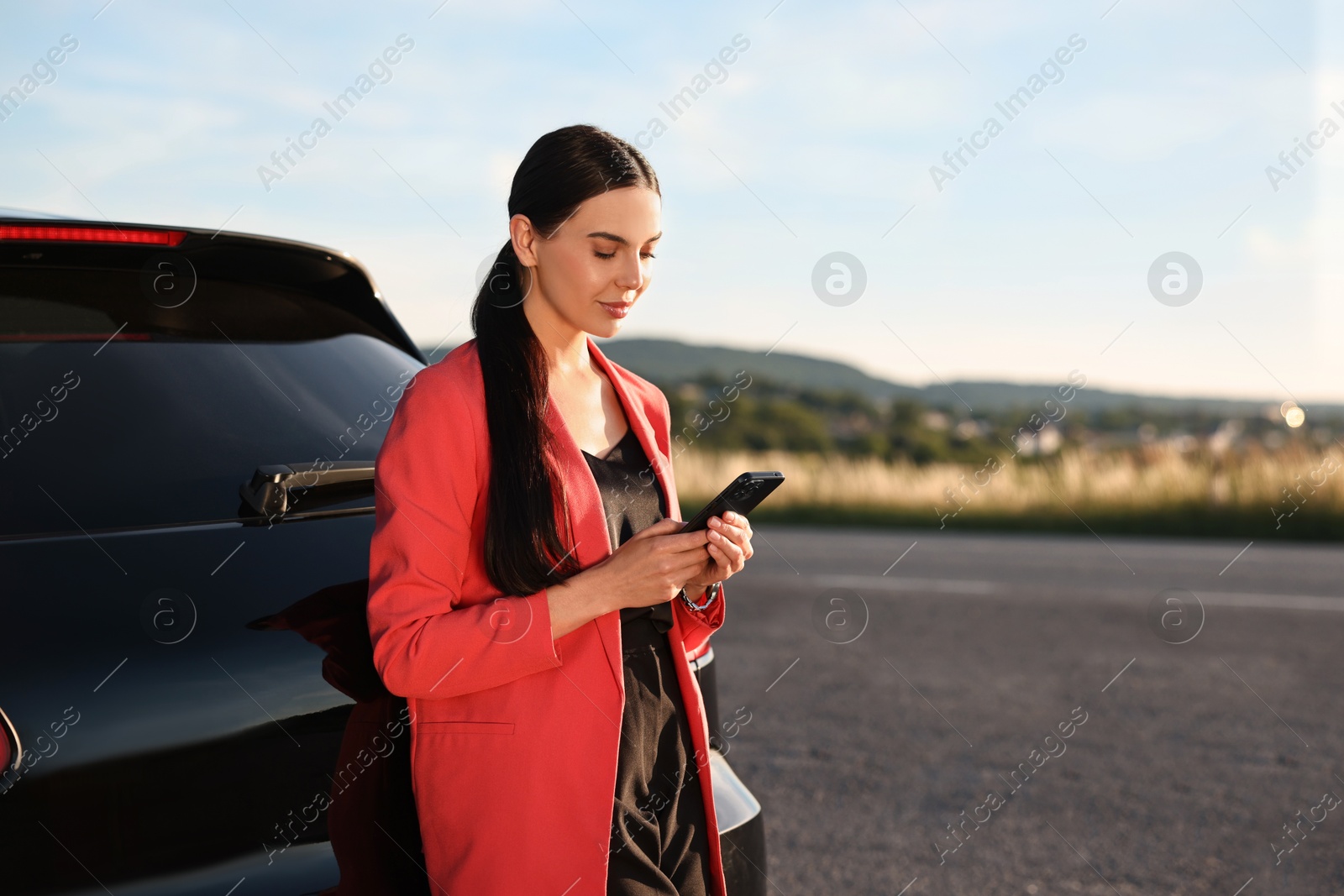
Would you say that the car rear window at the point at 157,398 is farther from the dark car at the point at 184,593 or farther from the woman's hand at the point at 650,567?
the woman's hand at the point at 650,567

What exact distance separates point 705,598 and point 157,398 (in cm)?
101

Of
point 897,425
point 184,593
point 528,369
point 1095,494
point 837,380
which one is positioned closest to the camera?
point 184,593

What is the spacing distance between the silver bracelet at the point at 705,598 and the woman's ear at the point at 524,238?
65cm

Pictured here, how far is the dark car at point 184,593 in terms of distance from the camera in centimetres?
145

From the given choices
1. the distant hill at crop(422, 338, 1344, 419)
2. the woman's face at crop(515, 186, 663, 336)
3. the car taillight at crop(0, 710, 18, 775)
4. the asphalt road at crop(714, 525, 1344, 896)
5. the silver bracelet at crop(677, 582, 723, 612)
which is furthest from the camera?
the distant hill at crop(422, 338, 1344, 419)

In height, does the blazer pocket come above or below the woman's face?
below

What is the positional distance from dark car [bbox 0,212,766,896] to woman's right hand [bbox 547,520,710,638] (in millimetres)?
315

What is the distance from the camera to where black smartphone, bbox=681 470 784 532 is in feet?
5.74

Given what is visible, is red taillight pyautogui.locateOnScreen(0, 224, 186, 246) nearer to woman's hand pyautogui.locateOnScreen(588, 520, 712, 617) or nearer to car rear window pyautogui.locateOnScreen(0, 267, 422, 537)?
car rear window pyautogui.locateOnScreen(0, 267, 422, 537)

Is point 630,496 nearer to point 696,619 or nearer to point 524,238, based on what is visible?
point 696,619

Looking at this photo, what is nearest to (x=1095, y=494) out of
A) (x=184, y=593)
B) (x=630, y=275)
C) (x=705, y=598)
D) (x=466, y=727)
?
(x=705, y=598)

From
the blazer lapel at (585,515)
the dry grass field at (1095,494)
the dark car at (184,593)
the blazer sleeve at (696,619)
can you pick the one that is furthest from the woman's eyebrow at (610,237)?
the dry grass field at (1095,494)

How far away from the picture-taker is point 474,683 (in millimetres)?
1632

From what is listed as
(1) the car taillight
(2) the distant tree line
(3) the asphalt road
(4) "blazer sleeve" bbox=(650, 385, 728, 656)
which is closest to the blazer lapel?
(4) "blazer sleeve" bbox=(650, 385, 728, 656)
